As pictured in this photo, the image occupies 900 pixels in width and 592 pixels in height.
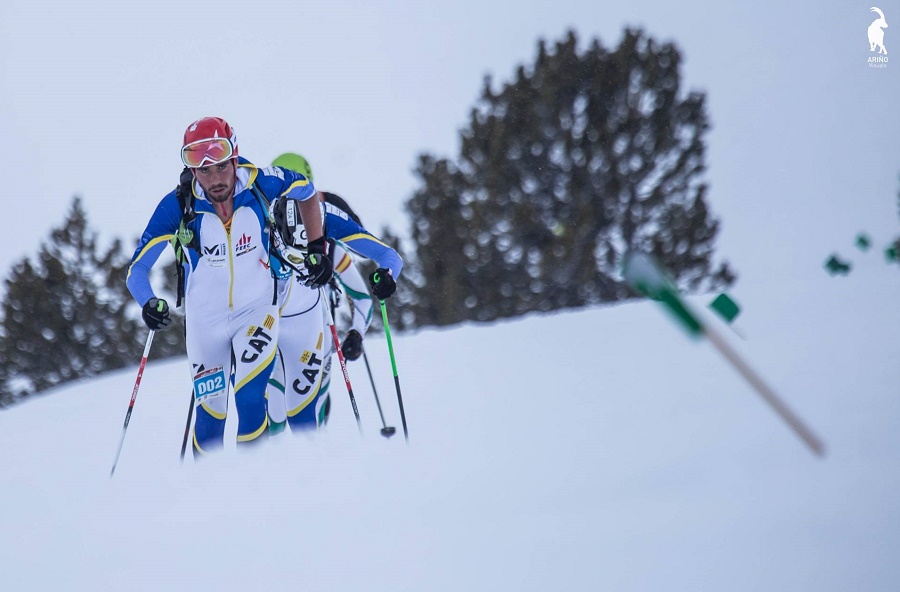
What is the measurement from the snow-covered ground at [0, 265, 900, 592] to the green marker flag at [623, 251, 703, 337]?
3.13ft

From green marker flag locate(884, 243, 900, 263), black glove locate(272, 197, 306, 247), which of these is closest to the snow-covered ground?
black glove locate(272, 197, 306, 247)

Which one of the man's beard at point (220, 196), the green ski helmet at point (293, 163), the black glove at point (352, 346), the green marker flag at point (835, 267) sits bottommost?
the black glove at point (352, 346)

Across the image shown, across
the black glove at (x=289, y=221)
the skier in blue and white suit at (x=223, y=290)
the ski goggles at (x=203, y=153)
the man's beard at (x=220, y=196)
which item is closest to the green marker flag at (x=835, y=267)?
the black glove at (x=289, y=221)

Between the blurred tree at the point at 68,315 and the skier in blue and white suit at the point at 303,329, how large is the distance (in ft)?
101

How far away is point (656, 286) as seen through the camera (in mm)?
2717

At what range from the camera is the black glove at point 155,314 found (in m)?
5.74

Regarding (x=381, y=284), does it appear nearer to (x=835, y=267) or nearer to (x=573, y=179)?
(x=835, y=267)

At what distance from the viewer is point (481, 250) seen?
33531 millimetres

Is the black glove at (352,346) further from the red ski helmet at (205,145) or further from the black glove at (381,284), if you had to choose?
the red ski helmet at (205,145)

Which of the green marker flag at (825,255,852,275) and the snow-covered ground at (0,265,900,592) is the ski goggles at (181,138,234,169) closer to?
the snow-covered ground at (0,265,900,592)

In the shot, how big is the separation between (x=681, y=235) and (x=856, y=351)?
2787 centimetres

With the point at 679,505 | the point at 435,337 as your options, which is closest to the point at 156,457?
the point at 679,505

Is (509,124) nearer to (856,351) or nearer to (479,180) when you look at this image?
(479,180)

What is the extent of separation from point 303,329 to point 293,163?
4.61 ft
